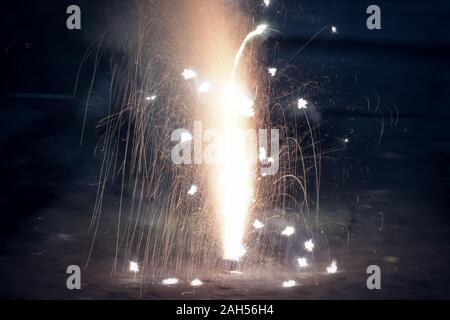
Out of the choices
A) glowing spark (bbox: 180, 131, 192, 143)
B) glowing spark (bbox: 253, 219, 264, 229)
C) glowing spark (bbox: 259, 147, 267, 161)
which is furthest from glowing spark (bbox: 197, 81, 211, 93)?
glowing spark (bbox: 253, 219, 264, 229)

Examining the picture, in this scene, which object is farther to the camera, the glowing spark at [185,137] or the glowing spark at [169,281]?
the glowing spark at [185,137]

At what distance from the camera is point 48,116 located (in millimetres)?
11195

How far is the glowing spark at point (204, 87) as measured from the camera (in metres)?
7.68

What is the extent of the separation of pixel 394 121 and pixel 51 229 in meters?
5.87

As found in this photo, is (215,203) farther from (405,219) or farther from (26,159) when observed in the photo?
(26,159)

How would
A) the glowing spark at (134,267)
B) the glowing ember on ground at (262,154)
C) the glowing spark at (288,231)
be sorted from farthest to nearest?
the glowing ember on ground at (262,154)
the glowing spark at (288,231)
the glowing spark at (134,267)

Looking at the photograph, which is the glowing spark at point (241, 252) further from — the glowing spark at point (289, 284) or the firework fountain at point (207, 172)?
the glowing spark at point (289, 284)

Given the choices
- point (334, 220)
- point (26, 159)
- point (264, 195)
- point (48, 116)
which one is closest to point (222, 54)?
point (264, 195)

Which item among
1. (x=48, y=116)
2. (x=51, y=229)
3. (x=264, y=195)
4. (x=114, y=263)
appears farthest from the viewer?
(x=48, y=116)

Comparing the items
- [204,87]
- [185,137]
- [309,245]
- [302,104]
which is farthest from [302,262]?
[302,104]

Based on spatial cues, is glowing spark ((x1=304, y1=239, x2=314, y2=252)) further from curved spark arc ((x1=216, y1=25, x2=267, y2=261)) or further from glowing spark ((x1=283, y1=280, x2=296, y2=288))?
glowing spark ((x1=283, y1=280, x2=296, y2=288))

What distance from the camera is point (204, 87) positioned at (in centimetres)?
773

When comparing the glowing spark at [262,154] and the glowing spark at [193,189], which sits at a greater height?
the glowing spark at [262,154]

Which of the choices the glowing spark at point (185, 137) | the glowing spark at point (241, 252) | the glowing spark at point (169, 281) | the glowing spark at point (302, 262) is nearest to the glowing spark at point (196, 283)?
the glowing spark at point (169, 281)
